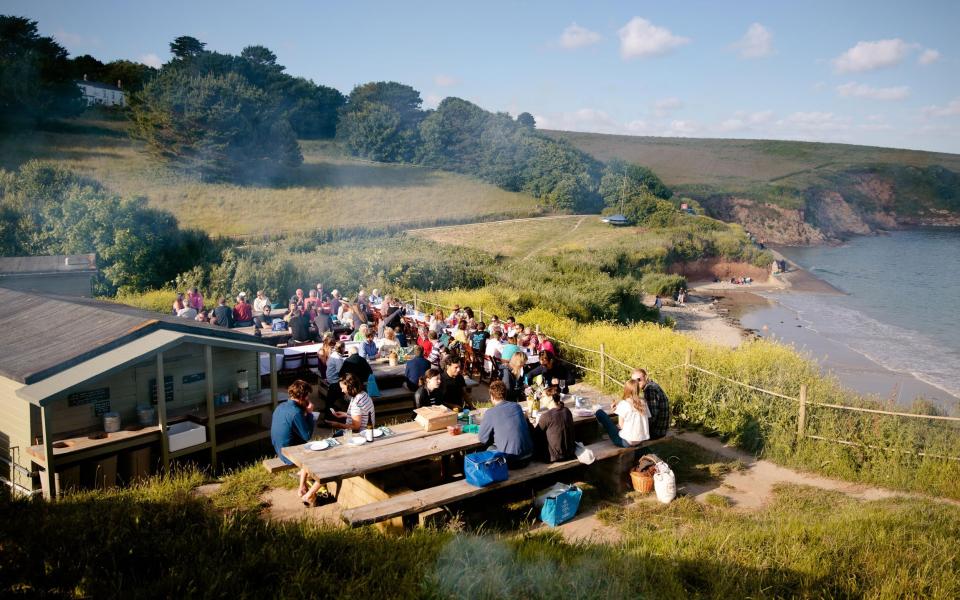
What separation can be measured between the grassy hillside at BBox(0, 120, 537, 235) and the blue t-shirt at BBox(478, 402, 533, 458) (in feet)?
99.0

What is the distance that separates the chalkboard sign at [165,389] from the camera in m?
8.48

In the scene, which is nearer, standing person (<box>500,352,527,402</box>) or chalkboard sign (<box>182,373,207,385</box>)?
chalkboard sign (<box>182,373,207,385</box>)

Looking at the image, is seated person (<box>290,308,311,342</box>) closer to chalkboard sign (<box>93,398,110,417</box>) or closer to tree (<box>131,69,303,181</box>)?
chalkboard sign (<box>93,398,110,417</box>)

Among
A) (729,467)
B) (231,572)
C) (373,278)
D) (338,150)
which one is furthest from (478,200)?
(231,572)

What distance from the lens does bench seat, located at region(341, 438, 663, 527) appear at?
5887 mm

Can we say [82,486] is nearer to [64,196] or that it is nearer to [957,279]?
[64,196]

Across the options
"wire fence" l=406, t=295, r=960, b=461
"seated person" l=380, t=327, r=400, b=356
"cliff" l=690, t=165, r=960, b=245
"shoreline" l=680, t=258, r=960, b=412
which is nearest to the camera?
"wire fence" l=406, t=295, r=960, b=461

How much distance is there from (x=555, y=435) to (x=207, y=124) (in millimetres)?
44467

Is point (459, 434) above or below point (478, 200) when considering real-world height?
below

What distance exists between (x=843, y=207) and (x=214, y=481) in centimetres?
10901

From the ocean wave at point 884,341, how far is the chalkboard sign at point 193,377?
74.0ft

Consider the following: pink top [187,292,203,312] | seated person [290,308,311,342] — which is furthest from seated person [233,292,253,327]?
seated person [290,308,311,342]

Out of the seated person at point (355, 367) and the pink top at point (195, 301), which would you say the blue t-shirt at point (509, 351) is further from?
the pink top at point (195, 301)

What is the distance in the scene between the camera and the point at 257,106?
155ft
